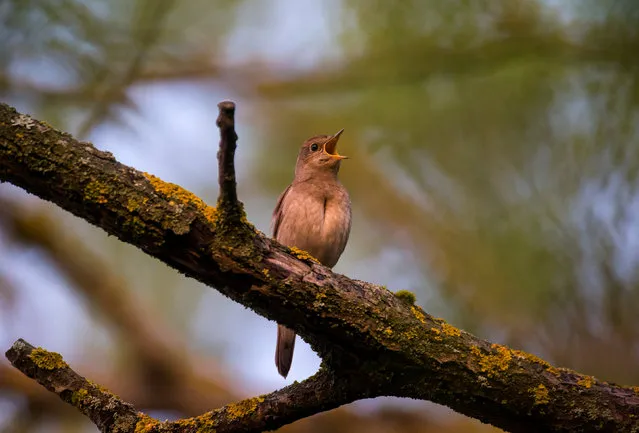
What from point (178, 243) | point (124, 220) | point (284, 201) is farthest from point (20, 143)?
point (284, 201)

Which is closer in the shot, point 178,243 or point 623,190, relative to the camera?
point 178,243

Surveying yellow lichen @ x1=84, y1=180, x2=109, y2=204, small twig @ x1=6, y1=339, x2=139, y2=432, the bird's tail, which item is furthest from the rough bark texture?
the bird's tail

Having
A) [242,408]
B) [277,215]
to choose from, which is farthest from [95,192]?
[277,215]

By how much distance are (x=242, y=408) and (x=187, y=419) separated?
0.24 meters

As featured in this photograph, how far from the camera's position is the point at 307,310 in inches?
Answer: 117

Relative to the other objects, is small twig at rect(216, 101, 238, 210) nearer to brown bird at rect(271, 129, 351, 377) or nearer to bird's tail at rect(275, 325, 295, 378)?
brown bird at rect(271, 129, 351, 377)

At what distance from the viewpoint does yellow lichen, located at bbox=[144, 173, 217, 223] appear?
2807 millimetres

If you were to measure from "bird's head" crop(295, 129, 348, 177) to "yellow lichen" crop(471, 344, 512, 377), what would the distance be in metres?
2.36

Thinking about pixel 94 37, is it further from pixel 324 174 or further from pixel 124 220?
pixel 124 220

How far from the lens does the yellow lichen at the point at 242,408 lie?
327 cm

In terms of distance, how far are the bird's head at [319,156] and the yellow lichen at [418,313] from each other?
7.31 feet

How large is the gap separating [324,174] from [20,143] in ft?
9.87

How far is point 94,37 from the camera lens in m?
4.54

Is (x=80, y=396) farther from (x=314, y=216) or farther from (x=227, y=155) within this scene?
(x=314, y=216)
